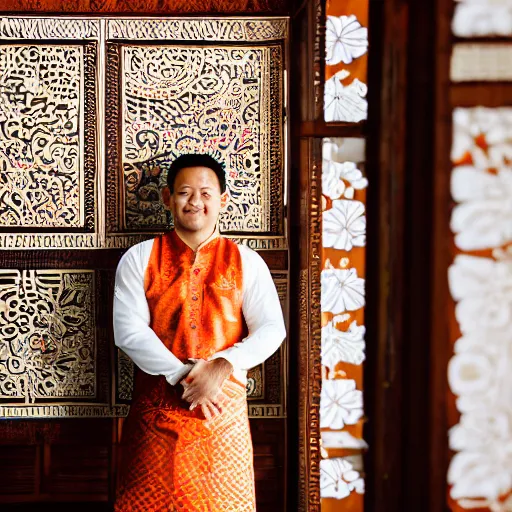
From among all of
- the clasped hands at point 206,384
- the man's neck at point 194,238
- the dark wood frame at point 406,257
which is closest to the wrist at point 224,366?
the clasped hands at point 206,384

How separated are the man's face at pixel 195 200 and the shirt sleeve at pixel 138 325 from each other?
19 cm

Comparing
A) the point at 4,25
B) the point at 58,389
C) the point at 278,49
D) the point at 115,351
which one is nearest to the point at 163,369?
the point at 115,351

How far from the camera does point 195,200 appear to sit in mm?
2180

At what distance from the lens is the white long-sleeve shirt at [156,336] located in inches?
80.5

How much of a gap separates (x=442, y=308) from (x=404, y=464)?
0.25 metres

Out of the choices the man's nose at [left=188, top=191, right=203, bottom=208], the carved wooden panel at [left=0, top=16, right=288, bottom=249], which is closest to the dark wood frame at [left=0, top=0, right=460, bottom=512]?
the man's nose at [left=188, top=191, right=203, bottom=208]

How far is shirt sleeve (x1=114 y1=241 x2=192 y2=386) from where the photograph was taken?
203 centimetres

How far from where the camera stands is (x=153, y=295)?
2.16 m

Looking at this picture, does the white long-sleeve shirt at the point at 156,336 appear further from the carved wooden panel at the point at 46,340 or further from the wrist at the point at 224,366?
the carved wooden panel at the point at 46,340

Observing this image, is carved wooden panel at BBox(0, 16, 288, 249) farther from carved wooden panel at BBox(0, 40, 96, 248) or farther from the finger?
the finger

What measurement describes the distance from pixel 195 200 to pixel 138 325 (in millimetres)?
529

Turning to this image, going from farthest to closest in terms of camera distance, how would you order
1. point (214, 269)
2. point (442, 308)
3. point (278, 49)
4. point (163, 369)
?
point (278, 49) → point (214, 269) → point (163, 369) → point (442, 308)

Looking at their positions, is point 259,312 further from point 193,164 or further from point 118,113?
point 118,113

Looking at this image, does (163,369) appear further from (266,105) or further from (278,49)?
(278,49)
